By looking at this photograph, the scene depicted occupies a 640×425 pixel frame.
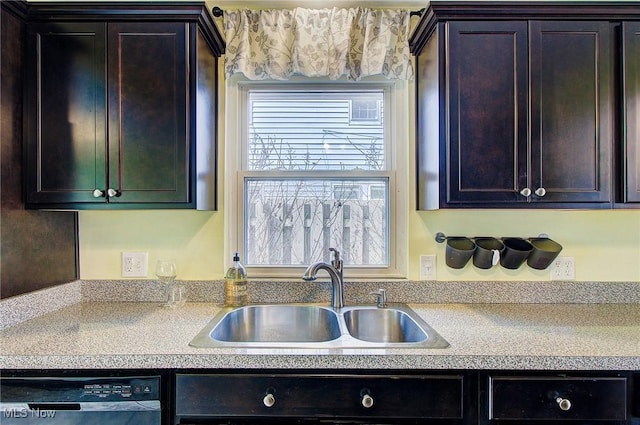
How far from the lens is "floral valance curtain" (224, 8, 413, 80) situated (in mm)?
1698

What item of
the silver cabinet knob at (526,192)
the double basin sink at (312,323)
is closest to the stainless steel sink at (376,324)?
the double basin sink at (312,323)

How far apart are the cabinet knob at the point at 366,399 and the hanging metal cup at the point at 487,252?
0.95 metres

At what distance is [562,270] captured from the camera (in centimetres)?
176

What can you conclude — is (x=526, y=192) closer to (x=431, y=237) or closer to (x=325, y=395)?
(x=431, y=237)

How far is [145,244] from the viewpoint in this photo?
180 centimetres

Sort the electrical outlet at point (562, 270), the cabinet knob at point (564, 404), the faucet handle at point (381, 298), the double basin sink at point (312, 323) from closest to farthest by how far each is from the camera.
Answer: the cabinet knob at point (564, 404), the double basin sink at point (312, 323), the faucet handle at point (381, 298), the electrical outlet at point (562, 270)

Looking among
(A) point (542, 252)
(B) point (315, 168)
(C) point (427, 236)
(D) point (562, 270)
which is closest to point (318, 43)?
(B) point (315, 168)

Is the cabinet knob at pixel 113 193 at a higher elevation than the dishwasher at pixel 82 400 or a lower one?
higher

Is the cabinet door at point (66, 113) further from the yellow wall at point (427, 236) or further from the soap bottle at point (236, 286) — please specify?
the soap bottle at point (236, 286)

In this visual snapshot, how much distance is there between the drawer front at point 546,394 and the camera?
111cm

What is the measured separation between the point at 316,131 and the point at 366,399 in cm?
129

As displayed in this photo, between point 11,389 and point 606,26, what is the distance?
2.58 metres

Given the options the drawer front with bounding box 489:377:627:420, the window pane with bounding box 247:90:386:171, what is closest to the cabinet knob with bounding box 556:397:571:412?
the drawer front with bounding box 489:377:627:420

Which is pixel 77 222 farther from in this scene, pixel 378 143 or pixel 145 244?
pixel 378 143
